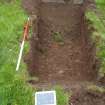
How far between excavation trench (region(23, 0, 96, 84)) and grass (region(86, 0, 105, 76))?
0.19 metres

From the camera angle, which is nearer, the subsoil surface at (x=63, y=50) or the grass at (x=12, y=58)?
the grass at (x=12, y=58)

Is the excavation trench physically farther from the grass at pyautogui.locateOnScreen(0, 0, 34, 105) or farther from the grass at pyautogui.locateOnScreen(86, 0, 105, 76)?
the grass at pyautogui.locateOnScreen(0, 0, 34, 105)

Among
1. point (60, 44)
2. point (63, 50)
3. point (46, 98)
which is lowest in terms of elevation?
point (46, 98)

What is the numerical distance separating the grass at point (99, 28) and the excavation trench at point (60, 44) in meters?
0.19

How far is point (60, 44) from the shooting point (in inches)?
427

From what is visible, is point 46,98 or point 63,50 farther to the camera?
point 63,50

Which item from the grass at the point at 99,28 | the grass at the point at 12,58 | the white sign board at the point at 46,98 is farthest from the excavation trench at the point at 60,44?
the white sign board at the point at 46,98

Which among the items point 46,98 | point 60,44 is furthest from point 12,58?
point 60,44

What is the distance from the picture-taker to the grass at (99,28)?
8914 millimetres

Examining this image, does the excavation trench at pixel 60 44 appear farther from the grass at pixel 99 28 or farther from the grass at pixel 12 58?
the grass at pixel 12 58

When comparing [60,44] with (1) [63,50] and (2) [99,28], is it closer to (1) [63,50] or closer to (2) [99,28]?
(1) [63,50]

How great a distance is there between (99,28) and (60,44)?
106 centimetres

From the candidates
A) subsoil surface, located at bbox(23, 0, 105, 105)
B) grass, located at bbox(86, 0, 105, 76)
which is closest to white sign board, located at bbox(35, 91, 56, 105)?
subsoil surface, located at bbox(23, 0, 105, 105)

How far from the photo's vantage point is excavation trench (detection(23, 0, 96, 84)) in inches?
357
